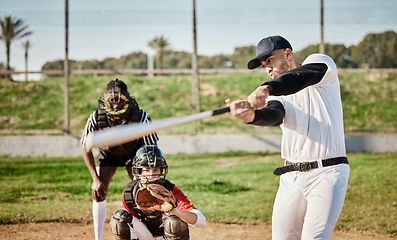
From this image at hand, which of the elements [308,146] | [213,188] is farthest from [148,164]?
[213,188]

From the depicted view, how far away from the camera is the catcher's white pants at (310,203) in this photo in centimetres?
294

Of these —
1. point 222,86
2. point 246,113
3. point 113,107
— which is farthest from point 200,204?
point 222,86

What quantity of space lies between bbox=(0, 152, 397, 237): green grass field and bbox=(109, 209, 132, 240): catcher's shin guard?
115 inches

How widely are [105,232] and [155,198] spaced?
258 cm

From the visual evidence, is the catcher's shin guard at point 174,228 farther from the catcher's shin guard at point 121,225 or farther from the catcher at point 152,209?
the catcher's shin guard at point 121,225

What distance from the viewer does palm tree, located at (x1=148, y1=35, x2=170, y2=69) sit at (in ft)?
47.3

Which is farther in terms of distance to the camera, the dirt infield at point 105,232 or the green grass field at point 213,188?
the green grass field at point 213,188

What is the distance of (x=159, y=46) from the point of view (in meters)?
15.4

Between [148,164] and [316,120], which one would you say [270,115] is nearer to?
[316,120]

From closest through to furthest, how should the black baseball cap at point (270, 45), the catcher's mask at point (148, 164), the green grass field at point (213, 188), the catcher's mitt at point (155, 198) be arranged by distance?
the black baseball cap at point (270, 45) → the catcher's mitt at point (155, 198) → the catcher's mask at point (148, 164) → the green grass field at point (213, 188)

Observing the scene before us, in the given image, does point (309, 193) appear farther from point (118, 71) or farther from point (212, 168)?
point (118, 71)

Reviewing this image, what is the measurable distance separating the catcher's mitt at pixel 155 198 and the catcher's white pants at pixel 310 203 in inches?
32.4

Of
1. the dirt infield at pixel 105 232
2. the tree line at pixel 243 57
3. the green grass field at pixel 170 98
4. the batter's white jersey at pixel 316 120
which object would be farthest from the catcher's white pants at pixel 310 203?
→ the green grass field at pixel 170 98

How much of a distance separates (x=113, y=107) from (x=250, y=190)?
4126 millimetres
